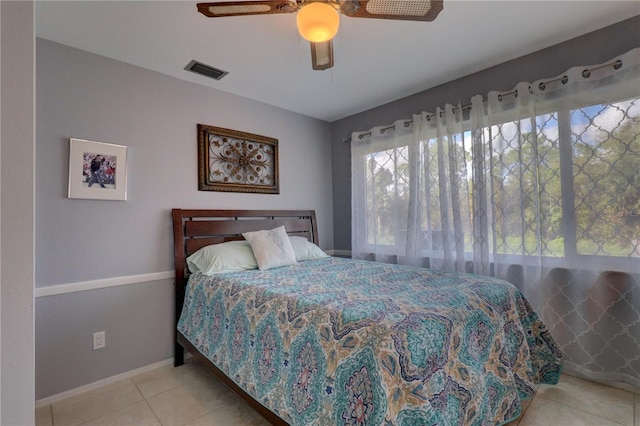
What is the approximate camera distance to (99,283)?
214 cm

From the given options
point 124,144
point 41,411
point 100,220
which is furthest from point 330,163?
point 41,411

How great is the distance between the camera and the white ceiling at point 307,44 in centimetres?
180

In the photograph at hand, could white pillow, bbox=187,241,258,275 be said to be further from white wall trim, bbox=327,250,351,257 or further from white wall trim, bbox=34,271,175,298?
white wall trim, bbox=327,250,351,257

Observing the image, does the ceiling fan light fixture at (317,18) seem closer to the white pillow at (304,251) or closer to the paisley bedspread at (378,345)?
the paisley bedspread at (378,345)

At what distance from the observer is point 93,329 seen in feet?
6.95

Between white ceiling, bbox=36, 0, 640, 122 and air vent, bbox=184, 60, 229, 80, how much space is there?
2.1 inches

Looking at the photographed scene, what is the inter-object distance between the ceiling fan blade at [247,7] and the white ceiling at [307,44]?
47 cm

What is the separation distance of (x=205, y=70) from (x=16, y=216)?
6.91 feet

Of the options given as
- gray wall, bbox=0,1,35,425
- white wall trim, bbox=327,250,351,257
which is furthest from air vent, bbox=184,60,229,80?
white wall trim, bbox=327,250,351,257

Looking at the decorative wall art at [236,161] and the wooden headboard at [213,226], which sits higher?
the decorative wall art at [236,161]

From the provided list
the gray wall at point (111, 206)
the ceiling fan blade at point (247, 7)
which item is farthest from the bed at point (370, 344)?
the ceiling fan blade at point (247, 7)

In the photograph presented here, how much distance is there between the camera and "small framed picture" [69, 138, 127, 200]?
6.75 feet

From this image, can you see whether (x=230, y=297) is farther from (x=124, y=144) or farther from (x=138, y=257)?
(x=124, y=144)

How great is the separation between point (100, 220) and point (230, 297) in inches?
46.6
